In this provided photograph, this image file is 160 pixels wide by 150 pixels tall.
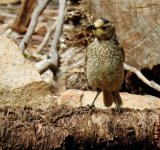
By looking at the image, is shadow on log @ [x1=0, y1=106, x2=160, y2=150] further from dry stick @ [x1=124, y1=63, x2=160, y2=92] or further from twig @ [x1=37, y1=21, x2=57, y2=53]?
twig @ [x1=37, y1=21, x2=57, y2=53]

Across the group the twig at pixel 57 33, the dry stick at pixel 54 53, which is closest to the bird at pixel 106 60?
the dry stick at pixel 54 53

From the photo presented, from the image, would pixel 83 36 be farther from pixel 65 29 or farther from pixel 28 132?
pixel 28 132

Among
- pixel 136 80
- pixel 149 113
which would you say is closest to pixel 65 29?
pixel 136 80

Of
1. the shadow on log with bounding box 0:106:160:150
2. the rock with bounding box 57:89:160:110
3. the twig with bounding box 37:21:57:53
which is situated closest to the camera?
the shadow on log with bounding box 0:106:160:150

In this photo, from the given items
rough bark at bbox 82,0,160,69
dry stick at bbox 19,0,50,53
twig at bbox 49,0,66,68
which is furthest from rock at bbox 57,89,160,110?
dry stick at bbox 19,0,50,53

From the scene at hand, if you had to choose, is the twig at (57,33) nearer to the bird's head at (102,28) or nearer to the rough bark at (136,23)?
the rough bark at (136,23)

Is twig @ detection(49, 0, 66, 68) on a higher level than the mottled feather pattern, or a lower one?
lower
